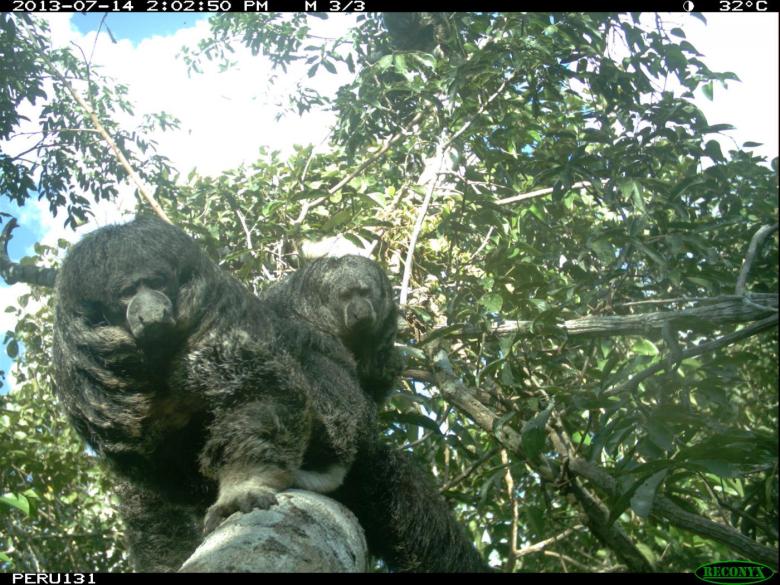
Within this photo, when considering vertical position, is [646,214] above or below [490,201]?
below

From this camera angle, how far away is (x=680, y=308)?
390 cm

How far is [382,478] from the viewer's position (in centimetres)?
392

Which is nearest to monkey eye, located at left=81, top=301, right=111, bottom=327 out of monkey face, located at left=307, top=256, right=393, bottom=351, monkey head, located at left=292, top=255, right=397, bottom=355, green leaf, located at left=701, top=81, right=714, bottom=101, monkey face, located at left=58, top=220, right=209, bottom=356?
monkey face, located at left=58, top=220, right=209, bottom=356

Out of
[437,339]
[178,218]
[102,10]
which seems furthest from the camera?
[178,218]

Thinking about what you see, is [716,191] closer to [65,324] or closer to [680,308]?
[680,308]

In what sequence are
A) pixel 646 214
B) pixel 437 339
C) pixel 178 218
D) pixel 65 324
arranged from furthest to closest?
pixel 178 218
pixel 437 339
pixel 646 214
pixel 65 324

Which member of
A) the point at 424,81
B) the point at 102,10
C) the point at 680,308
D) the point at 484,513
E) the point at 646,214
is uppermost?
the point at 424,81

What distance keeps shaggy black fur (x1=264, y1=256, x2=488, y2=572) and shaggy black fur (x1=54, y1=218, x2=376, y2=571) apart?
0.30 m

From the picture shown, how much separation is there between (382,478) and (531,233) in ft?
6.97

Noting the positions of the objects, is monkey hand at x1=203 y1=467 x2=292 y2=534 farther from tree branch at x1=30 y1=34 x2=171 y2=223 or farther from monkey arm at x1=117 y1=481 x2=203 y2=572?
tree branch at x1=30 y1=34 x2=171 y2=223

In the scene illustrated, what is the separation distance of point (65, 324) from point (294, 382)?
1.13 m

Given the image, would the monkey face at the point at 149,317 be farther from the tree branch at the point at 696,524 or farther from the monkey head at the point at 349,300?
the tree branch at the point at 696,524

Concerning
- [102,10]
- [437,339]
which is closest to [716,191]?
[437,339]

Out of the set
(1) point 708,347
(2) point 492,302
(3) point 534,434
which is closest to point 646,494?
(1) point 708,347
